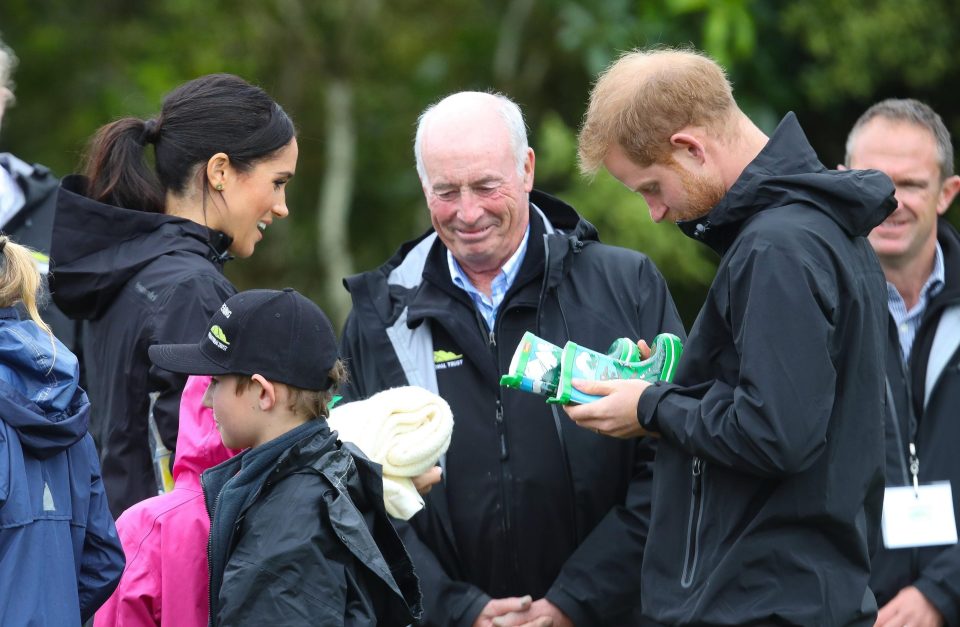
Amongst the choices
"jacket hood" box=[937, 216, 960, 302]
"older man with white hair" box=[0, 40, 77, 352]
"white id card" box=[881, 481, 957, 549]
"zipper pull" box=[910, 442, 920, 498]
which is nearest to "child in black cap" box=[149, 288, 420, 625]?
"white id card" box=[881, 481, 957, 549]

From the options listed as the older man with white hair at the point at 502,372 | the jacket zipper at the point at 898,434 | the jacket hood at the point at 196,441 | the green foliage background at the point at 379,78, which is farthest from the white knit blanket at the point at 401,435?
the green foliage background at the point at 379,78

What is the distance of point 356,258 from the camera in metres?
12.8

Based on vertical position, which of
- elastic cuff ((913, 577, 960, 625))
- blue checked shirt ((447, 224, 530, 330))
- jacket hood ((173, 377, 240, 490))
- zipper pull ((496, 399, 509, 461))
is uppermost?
blue checked shirt ((447, 224, 530, 330))

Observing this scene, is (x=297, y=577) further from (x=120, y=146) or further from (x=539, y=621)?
(x=120, y=146)

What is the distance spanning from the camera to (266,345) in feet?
9.47

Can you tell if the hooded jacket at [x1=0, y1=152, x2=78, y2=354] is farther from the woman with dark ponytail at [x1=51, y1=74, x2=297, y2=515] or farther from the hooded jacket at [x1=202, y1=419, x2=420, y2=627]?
the hooded jacket at [x1=202, y1=419, x2=420, y2=627]

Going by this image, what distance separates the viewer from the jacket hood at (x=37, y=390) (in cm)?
279

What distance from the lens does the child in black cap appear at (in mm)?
2666

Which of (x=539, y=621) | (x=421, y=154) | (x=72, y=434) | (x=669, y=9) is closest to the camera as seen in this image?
(x=72, y=434)

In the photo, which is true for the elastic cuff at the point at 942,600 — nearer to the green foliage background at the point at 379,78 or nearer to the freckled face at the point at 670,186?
the freckled face at the point at 670,186

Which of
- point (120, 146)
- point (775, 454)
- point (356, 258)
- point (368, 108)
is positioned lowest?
point (356, 258)

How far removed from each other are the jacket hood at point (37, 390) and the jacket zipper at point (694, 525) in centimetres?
140

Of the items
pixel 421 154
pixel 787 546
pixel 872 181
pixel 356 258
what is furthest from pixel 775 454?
pixel 356 258

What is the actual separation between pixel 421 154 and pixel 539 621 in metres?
1.41
